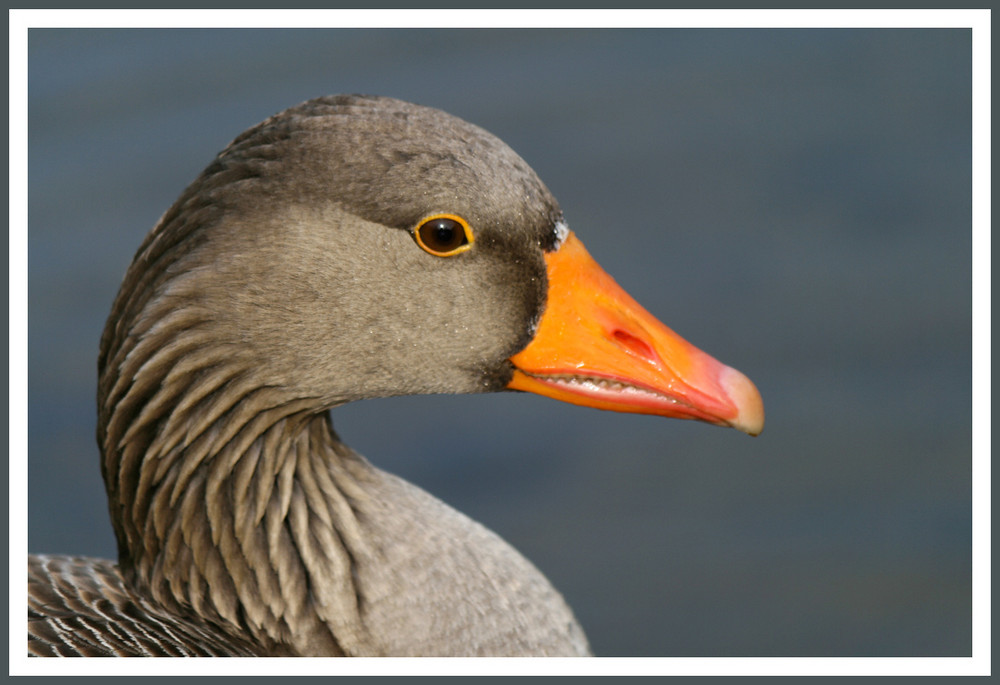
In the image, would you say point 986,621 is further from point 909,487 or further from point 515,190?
point 909,487

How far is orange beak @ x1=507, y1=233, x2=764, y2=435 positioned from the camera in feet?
11.0


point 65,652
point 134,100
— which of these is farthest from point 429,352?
point 134,100

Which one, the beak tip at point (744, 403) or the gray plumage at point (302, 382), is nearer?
the gray plumage at point (302, 382)

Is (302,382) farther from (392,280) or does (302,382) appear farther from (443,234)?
(443,234)

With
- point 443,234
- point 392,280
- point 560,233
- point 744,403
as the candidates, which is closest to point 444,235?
point 443,234

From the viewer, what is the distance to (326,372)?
3.30 meters

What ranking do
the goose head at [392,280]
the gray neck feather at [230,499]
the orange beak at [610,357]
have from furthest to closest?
the orange beak at [610,357], the gray neck feather at [230,499], the goose head at [392,280]

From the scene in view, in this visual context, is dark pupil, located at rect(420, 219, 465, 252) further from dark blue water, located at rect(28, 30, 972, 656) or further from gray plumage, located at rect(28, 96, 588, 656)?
dark blue water, located at rect(28, 30, 972, 656)

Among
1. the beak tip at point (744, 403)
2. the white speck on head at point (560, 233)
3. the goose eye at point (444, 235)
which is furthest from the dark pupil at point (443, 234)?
the beak tip at point (744, 403)

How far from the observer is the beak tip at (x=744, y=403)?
10.9ft

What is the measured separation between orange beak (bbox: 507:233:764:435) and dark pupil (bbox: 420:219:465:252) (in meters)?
0.30

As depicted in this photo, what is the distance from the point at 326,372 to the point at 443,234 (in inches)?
20.3

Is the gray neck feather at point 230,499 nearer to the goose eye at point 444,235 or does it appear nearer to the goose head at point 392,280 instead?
the goose head at point 392,280

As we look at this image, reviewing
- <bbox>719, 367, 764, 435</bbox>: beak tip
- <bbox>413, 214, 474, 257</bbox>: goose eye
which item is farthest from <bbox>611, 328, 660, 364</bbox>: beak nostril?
<bbox>413, 214, 474, 257</bbox>: goose eye
